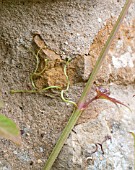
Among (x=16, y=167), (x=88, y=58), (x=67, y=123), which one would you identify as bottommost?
(x=16, y=167)

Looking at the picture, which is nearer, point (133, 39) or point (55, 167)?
point (55, 167)

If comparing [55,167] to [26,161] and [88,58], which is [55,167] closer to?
[26,161]

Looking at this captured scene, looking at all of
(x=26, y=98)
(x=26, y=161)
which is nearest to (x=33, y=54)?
(x=26, y=98)

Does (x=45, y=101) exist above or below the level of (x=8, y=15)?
below

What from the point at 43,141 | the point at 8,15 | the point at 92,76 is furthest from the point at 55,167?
the point at 8,15

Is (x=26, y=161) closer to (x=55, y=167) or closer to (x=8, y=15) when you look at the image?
(x=55, y=167)

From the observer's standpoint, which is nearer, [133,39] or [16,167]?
[16,167]
